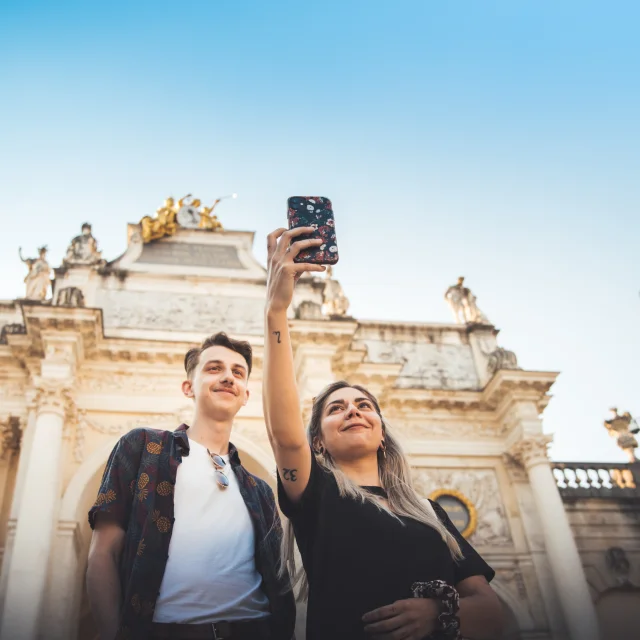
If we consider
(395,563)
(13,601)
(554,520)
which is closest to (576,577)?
(554,520)

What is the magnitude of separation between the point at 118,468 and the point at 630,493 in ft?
53.9

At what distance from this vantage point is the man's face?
3.59m

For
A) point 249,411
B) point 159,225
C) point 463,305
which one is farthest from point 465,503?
point 159,225

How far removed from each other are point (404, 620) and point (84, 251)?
15.1 metres

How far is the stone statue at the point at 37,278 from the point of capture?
14.1 metres

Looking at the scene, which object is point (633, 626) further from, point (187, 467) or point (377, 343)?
point (187, 467)

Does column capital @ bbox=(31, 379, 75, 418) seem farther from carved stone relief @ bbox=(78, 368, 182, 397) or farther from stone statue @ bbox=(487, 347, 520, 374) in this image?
stone statue @ bbox=(487, 347, 520, 374)

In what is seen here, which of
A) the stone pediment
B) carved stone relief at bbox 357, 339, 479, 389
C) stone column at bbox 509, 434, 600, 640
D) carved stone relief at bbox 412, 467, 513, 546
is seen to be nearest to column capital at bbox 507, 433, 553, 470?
stone column at bbox 509, 434, 600, 640

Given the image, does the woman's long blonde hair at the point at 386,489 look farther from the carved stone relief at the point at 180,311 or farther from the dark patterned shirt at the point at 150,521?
the carved stone relief at the point at 180,311

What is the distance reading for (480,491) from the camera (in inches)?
564

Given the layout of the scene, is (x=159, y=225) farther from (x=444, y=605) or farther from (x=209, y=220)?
(x=444, y=605)

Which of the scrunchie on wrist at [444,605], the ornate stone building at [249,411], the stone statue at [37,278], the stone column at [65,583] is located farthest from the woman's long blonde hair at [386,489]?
the stone statue at [37,278]

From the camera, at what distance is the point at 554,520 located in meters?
13.1

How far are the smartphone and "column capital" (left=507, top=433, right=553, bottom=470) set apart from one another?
12.7m
